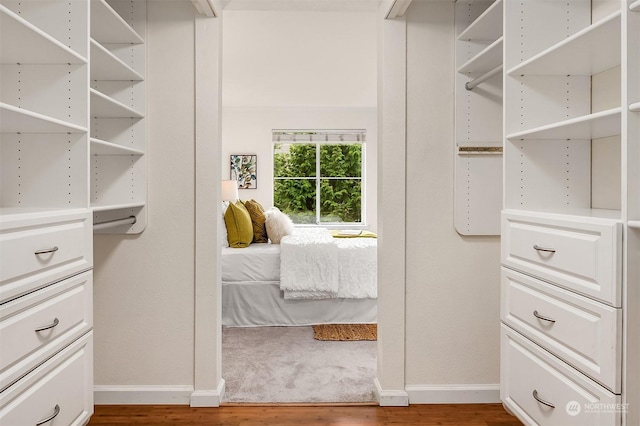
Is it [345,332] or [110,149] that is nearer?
[110,149]

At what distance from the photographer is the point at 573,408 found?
1.21 metres

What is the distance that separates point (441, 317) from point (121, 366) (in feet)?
6.09

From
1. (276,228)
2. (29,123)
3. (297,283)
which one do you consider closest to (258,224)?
(276,228)

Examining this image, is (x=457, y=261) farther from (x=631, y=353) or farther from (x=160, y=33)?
(x=160, y=33)

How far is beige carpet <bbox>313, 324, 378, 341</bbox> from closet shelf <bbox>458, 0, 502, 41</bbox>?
2306 mm

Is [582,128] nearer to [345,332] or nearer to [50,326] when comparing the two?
[50,326]

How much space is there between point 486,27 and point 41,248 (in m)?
2.21

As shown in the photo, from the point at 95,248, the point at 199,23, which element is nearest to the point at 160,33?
the point at 199,23

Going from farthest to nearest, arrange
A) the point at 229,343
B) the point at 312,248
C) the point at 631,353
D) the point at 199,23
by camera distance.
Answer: the point at 312,248, the point at 229,343, the point at 199,23, the point at 631,353

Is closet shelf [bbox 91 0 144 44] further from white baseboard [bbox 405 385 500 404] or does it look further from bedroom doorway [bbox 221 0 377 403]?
white baseboard [bbox 405 385 500 404]

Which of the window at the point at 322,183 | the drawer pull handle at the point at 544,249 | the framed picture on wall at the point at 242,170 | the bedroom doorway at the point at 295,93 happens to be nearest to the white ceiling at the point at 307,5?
the bedroom doorway at the point at 295,93

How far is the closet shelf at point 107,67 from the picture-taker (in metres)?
1.83

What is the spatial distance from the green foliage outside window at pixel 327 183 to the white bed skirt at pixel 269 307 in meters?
3.17

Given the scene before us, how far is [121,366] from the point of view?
→ 2395 mm
